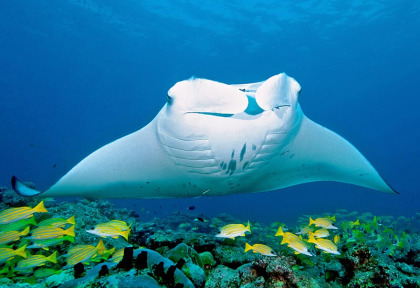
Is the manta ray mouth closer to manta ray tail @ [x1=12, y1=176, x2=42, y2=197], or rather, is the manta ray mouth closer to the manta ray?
the manta ray

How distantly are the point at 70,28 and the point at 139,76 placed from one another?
69.4ft

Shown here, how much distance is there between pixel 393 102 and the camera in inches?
2379

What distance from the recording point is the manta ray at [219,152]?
6.97ft

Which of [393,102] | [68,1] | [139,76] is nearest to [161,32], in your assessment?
[68,1]

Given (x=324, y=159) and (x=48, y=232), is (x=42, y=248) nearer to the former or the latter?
(x=48, y=232)

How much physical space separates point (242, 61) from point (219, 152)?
47318 mm

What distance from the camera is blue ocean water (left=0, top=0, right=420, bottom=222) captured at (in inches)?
1314

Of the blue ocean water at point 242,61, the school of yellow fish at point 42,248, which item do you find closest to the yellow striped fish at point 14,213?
the school of yellow fish at point 42,248

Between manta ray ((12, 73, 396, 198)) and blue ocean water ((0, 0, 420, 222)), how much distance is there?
25.6 metres

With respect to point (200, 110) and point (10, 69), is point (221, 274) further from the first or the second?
point (10, 69)

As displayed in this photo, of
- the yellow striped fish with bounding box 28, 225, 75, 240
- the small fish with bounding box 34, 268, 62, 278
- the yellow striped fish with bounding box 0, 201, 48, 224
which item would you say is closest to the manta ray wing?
the yellow striped fish with bounding box 28, 225, 75, 240

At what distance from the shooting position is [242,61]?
46750mm

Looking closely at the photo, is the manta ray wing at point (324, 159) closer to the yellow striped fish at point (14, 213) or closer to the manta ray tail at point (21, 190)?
the manta ray tail at point (21, 190)

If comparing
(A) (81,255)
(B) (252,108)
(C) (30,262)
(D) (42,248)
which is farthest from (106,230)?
(B) (252,108)
